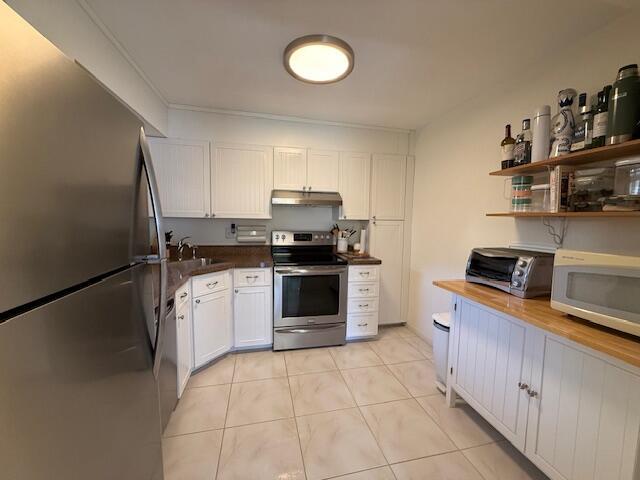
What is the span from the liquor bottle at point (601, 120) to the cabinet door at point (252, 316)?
2565 millimetres

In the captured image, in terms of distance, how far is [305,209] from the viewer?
3334mm

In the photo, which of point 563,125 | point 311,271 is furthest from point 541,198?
point 311,271

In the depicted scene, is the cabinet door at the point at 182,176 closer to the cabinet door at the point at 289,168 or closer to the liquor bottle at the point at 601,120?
the cabinet door at the point at 289,168

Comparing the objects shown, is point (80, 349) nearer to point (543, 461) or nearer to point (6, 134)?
point (6, 134)

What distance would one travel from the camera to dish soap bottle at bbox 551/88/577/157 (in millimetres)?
1537

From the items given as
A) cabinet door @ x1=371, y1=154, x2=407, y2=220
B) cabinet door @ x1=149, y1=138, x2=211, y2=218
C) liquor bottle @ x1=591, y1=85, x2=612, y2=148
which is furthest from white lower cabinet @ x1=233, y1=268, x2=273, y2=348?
liquor bottle @ x1=591, y1=85, x2=612, y2=148

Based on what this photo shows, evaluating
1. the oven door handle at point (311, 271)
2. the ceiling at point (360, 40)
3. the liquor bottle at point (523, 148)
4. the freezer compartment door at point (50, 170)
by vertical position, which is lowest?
the oven door handle at point (311, 271)

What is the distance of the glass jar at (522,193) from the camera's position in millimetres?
1808

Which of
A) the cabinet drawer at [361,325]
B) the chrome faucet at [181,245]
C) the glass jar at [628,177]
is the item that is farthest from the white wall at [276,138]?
the glass jar at [628,177]

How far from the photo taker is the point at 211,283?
2.40 m

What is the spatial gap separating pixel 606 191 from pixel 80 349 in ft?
7.38

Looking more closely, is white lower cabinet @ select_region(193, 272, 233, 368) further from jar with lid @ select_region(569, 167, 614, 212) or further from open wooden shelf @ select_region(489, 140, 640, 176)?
jar with lid @ select_region(569, 167, 614, 212)

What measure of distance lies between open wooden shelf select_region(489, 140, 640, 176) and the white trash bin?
1.24 meters

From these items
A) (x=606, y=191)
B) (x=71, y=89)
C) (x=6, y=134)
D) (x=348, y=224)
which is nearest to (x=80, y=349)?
(x=6, y=134)
